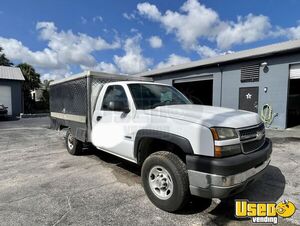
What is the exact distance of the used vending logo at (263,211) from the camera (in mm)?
2820

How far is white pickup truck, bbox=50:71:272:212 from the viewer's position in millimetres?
2516

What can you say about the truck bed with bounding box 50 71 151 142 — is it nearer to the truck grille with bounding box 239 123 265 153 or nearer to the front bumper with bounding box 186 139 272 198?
the front bumper with bounding box 186 139 272 198

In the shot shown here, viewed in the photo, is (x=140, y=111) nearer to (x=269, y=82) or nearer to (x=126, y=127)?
(x=126, y=127)

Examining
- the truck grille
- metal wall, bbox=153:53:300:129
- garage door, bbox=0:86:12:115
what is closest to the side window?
the truck grille

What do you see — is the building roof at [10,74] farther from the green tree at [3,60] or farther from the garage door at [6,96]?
the green tree at [3,60]

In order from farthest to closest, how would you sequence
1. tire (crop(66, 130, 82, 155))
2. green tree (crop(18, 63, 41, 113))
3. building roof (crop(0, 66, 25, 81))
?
green tree (crop(18, 63, 41, 113)) < building roof (crop(0, 66, 25, 81)) < tire (crop(66, 130, 82, 155))

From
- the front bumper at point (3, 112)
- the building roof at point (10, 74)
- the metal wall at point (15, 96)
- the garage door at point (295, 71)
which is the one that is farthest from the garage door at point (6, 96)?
the garage door at point (295, 71)

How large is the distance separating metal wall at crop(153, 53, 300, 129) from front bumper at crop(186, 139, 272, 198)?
9.58 metres

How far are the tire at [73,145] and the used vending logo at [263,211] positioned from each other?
14.3ft

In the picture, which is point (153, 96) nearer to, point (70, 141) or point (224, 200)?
point (224, 200)

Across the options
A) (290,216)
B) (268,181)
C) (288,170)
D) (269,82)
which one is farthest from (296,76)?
(290,216)

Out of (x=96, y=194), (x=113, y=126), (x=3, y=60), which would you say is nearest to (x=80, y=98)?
(x=113, y=126)

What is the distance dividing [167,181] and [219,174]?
2.77ft

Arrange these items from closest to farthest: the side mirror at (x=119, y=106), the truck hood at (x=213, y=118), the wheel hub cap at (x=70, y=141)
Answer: the truck hood at (x=213, y=118)
the side mirror at (x=119, y=106)
the wheel hub cap at (x=70, y=141)
